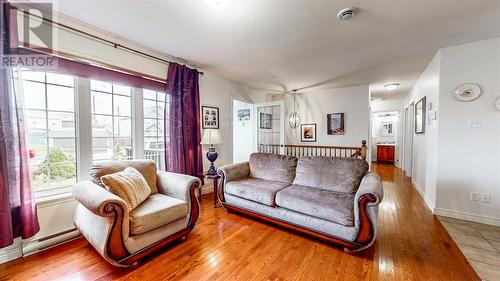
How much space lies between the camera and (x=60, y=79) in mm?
2070

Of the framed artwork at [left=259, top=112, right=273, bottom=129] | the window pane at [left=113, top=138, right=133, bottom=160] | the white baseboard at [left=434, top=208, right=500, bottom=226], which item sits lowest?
the white baseboard at [left=434, top=208, right=500, bottom=226]

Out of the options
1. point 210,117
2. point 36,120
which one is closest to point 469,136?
point 210,117

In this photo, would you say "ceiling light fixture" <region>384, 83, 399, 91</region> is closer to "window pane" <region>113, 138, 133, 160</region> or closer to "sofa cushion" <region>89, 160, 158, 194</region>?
"sofa cushion" <region>89, 160, 158, 194</region>

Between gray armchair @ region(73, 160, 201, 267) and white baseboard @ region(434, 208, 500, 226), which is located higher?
gray armchair @ region(73, 160, 201, 267)

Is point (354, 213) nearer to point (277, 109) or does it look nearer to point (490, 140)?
point (490, 140)

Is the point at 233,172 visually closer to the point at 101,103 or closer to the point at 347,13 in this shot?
the point at 101,103

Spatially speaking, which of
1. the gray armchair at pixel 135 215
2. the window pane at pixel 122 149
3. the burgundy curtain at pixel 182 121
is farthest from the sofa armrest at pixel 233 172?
the window pane at pixel 122 149

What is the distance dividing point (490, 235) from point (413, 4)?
8.64 ft

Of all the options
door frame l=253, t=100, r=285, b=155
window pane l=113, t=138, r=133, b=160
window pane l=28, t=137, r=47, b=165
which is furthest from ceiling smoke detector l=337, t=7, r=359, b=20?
window pane l=28, t=137, r=47, b=165

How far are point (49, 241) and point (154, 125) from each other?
1709 mm

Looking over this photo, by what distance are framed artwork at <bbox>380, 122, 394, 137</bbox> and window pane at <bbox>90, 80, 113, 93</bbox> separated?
8.88 meters

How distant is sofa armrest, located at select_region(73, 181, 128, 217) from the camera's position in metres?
1.44

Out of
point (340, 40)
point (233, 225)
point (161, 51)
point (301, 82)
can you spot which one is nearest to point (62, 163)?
point (161, 51)

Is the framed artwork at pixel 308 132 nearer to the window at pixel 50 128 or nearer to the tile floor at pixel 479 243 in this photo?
the tile floor at pixel 479 243
